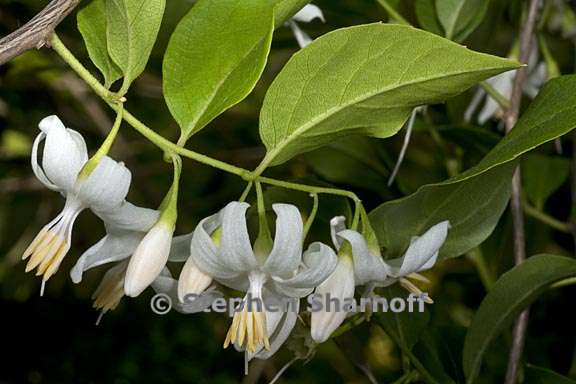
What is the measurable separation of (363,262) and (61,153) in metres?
0.27

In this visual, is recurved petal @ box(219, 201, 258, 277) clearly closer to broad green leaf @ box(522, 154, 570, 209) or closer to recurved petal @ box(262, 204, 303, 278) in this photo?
recurved petal @ box(262, 204, 303, 278)

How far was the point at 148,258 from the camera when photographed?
2.59 ft

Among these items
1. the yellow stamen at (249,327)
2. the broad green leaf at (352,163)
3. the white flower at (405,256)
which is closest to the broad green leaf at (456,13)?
the broad green leaf at (352,163)

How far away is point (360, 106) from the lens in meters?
0.78

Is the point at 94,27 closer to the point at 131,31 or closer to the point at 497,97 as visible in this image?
the point at 131,31

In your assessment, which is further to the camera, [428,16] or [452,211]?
[428,16]

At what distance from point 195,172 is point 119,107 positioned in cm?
120

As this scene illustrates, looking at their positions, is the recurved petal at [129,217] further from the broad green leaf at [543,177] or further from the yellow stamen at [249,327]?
the broad green leaf at [543,177]

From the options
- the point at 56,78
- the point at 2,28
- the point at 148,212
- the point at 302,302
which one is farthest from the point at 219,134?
the point at 148,212

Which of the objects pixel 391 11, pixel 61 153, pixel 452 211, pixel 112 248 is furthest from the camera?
pixel 391 11

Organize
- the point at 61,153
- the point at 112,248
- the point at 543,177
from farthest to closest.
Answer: the point at 543,177, the point at 112,248, the point at 61,153

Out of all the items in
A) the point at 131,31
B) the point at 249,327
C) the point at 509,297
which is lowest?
the point at 249,327

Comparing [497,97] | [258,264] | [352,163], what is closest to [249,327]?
[258,264]

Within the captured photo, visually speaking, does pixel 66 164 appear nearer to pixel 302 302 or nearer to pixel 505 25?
pixel 302 302
